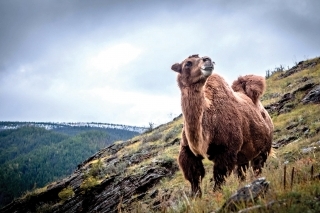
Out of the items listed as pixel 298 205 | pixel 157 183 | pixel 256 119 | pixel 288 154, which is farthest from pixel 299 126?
pixel 298 205

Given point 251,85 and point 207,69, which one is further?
point 251,85

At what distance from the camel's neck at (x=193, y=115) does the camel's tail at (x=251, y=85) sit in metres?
2.86

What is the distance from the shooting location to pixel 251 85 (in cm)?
933

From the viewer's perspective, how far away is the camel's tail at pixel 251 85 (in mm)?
9195

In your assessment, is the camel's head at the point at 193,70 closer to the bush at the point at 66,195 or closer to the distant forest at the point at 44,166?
the bush at the point at 66,195

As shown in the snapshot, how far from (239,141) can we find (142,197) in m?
10.0

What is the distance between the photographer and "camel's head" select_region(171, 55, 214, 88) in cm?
651

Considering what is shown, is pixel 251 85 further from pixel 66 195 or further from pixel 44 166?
pixel 44 166

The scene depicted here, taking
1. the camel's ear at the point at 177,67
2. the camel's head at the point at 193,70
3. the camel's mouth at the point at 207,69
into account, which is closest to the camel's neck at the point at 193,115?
the camel's head at the point at 193,70

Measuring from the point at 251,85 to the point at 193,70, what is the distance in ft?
9.81

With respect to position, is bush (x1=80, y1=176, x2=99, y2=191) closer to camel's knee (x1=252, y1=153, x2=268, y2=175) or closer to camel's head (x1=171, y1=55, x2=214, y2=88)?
camel's knee (x1=252, y1=153, x2=268, y2=175)

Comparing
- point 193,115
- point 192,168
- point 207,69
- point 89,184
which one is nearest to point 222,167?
point 192,168

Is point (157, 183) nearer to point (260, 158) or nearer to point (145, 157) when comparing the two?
point (145, 157)

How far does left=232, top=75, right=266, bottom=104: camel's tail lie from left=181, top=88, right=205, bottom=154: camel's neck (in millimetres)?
2859
